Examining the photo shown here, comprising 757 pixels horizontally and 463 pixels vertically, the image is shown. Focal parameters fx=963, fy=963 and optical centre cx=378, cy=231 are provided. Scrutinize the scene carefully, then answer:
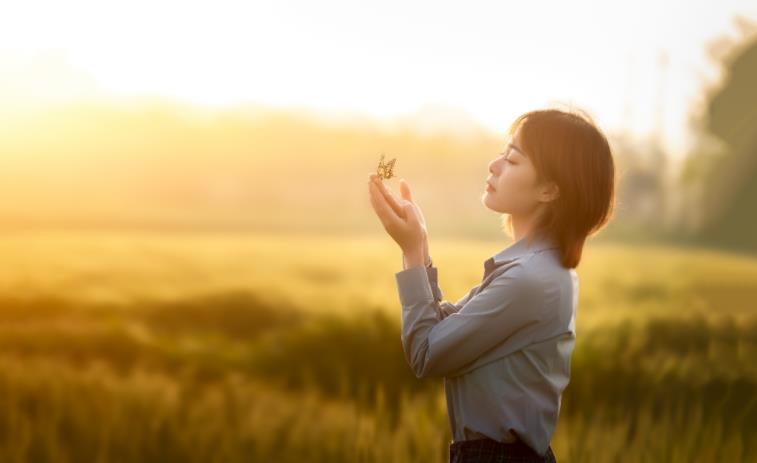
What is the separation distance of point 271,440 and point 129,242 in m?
10.7

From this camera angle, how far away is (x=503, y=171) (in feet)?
6.90

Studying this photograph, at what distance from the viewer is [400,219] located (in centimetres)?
213

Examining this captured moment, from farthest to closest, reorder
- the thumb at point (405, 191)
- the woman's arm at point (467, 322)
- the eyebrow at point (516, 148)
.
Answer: the thumb at point (405, 191) → the eyebrow at point (516, 148) → the woman's arm at point (467, 322)

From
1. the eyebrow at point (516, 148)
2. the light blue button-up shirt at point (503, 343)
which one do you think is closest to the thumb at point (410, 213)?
the light blue button-up shirt at point (503, 343)

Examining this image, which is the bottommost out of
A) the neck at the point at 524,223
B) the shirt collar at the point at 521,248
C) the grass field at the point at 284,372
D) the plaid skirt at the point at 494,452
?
the grass field at the point at 284,372

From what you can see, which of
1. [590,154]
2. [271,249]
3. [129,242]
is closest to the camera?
[590,154]

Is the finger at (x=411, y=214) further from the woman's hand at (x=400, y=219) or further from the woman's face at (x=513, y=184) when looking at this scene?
the woman's face at (x=513, y=184)

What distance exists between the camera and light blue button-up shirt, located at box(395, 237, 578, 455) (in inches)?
78.5

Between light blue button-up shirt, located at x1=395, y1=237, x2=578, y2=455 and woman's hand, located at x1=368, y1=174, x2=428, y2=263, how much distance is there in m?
0.09

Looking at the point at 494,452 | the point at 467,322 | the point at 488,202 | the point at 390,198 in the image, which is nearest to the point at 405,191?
the point at 390,198

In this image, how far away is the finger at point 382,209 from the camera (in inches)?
83.4

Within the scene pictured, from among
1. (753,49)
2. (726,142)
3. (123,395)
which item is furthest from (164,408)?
(726,142)

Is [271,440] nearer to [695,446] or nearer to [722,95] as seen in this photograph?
[695,446]

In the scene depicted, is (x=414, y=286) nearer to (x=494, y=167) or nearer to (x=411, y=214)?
(x=411, y=214)
